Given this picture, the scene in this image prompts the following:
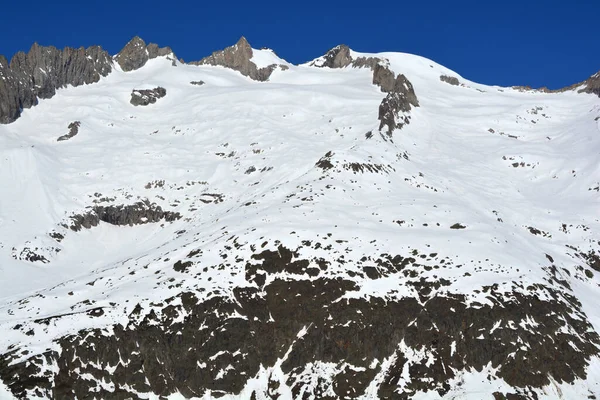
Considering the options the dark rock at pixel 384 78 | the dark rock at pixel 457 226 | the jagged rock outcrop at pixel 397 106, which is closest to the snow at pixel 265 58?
the dark rock at pixel 384 78

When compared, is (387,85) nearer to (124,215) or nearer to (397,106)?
(397,106)

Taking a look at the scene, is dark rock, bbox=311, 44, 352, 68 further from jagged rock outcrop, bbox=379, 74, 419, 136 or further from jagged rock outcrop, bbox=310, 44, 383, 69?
jagged rock outcrop, bbox=379, 74, 419, 136

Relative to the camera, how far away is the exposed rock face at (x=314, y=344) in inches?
2333

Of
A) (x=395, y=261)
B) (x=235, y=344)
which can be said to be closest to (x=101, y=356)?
(x=235, y=344)

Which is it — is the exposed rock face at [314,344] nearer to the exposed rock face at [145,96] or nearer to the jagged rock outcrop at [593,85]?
the exposed rock face at [145,96]

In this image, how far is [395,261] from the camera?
244 ft

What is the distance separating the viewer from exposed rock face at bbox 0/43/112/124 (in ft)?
428

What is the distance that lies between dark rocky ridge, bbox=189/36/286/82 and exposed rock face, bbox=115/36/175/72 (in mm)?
11577

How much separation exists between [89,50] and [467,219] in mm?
107832

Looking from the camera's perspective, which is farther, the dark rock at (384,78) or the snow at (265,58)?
the snow at (265,58)

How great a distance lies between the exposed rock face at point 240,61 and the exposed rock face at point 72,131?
54.8 m

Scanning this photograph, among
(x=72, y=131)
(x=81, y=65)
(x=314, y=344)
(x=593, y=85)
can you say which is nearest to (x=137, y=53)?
(x=81, y=65)

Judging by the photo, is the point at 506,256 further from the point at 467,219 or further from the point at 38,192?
the point at 38,192

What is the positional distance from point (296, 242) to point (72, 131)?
68.5 metres
